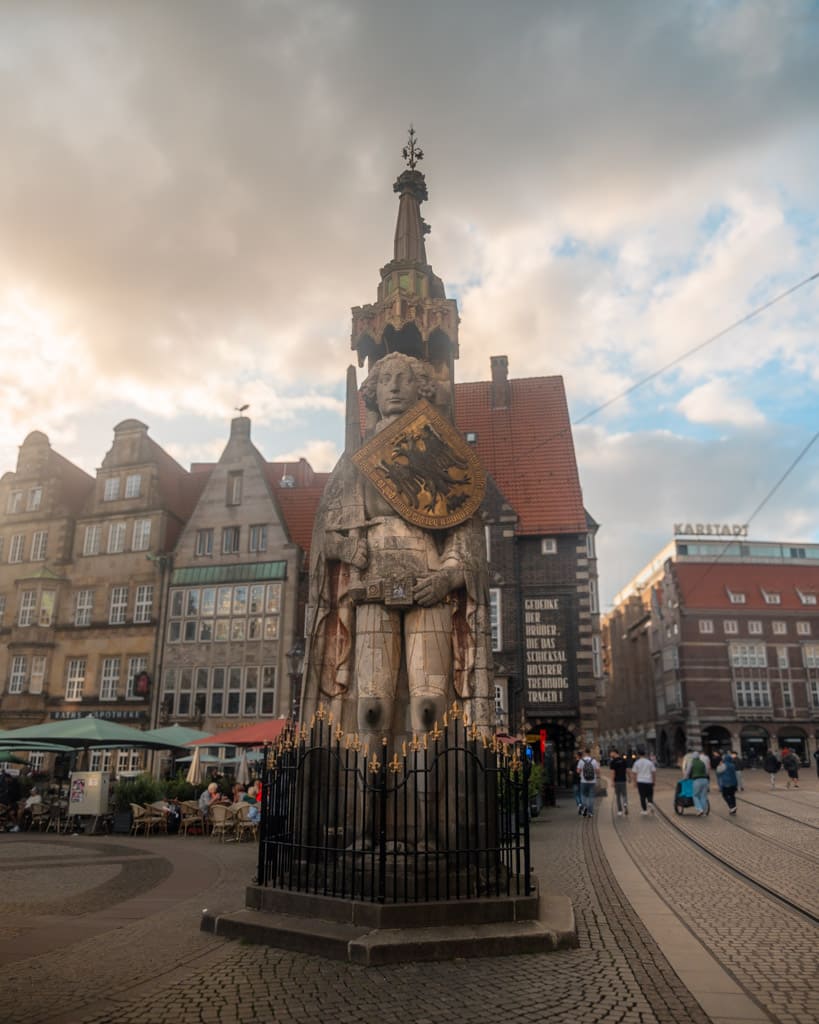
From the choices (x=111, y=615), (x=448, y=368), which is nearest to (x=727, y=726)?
(x=111, y=615)

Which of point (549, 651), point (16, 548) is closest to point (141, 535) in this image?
point (16, 548)

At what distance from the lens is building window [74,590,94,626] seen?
117 feet

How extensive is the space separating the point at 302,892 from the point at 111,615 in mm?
30965

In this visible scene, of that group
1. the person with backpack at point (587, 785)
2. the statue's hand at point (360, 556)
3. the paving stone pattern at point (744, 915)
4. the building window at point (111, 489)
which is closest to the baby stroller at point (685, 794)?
the person with backpack at point (587, 785)

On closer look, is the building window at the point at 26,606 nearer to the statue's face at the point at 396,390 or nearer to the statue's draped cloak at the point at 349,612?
the statue's draped cloak at the point at 349,612

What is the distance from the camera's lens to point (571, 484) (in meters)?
32.3

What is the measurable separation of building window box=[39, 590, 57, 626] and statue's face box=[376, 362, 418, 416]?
103 ft

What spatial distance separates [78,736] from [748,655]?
184 ft

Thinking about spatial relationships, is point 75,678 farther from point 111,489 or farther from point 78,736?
point 78,736

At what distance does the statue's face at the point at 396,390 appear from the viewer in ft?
29.7

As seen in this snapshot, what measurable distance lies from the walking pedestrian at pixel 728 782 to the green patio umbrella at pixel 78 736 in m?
13.5

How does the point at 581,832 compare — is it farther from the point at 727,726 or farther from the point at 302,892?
the point at 727,726

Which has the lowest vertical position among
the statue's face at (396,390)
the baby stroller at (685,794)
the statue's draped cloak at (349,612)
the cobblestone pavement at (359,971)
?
the cobblestone pavement at (359,971)

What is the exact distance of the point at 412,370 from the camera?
30.3ft
